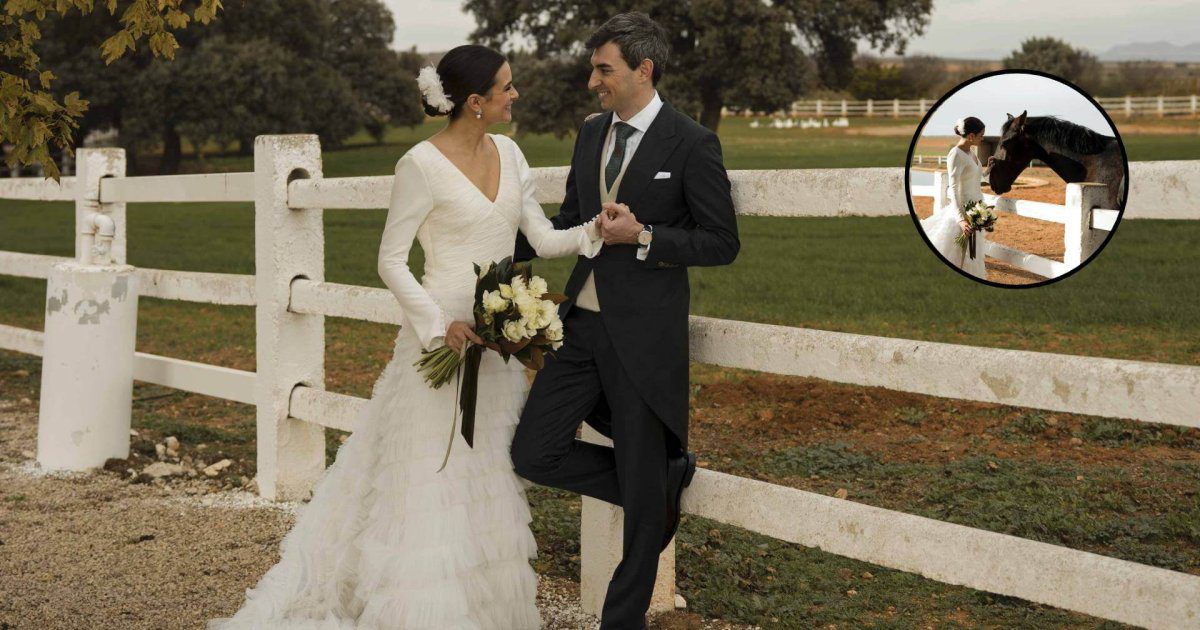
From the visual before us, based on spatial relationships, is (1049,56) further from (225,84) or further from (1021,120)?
(1021,120)

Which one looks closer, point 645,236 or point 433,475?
point 645,236

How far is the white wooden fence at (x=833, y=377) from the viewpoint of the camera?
122 inches

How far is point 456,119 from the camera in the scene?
159 inches

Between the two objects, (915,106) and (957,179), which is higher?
(915,106)

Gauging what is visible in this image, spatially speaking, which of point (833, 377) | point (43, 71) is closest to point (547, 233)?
point (833, 377)

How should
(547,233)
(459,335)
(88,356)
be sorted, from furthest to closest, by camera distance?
(88,356) < (547,233) < (459,335)

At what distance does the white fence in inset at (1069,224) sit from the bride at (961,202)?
5cm

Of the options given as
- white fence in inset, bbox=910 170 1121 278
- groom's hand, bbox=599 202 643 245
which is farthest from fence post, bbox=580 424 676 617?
white fence in inset, bbox=910 170 1121 278

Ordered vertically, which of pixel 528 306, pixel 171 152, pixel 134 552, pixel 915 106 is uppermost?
pixel 915 106

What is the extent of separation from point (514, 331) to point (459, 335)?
12.7 inches

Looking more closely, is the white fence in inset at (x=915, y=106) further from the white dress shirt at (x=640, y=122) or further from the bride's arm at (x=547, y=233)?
the white dress shirt at (x=640, y=122)

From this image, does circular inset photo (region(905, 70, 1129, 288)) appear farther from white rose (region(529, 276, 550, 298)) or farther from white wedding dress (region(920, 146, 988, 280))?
white rose (region(529, 276, 550, 298))

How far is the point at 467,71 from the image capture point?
393 cm

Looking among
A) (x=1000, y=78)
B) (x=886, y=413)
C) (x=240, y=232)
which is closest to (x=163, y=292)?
(x=886, y=413)
